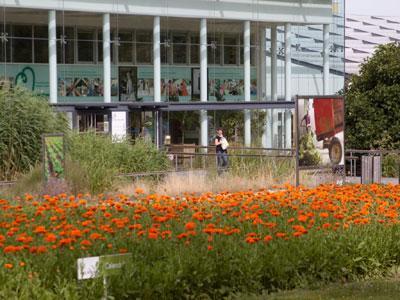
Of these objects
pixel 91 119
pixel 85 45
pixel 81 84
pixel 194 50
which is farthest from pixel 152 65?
pixel 91 119

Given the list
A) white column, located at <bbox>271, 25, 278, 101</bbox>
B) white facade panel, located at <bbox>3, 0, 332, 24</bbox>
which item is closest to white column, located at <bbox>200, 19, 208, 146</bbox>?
white facade panel, located at <bbox>3, 0, 332, 24</bbox>

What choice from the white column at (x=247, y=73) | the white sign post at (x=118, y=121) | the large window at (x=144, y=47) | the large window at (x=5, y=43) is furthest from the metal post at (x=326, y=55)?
the white sign post at (x=118, y=121)

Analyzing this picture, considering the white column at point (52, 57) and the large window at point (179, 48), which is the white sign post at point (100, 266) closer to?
the white column at point (52, 57)

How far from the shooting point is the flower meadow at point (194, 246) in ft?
27.6

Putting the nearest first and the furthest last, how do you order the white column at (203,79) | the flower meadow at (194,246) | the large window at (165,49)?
the flower meadow at (194,246), the white column at (203,79), the large window at (165,49)

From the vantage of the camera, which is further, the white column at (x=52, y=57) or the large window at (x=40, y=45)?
the large window at (x=40, y=45)

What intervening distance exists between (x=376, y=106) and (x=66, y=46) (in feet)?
52.7

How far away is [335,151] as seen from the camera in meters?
21.5

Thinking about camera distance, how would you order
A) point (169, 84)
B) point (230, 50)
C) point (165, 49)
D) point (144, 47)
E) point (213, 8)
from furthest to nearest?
point (230, 50)
point (165, 49)
point (169, 84)
point (144, 47)
point (213, 8)

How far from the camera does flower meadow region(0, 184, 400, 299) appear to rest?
27.6ft

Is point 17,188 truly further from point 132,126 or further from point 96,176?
point 132,126

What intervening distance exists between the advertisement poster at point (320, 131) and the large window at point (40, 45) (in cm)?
2242

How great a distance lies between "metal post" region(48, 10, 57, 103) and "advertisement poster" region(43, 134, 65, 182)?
67.9 feet

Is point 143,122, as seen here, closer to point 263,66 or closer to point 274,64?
point 263,66
